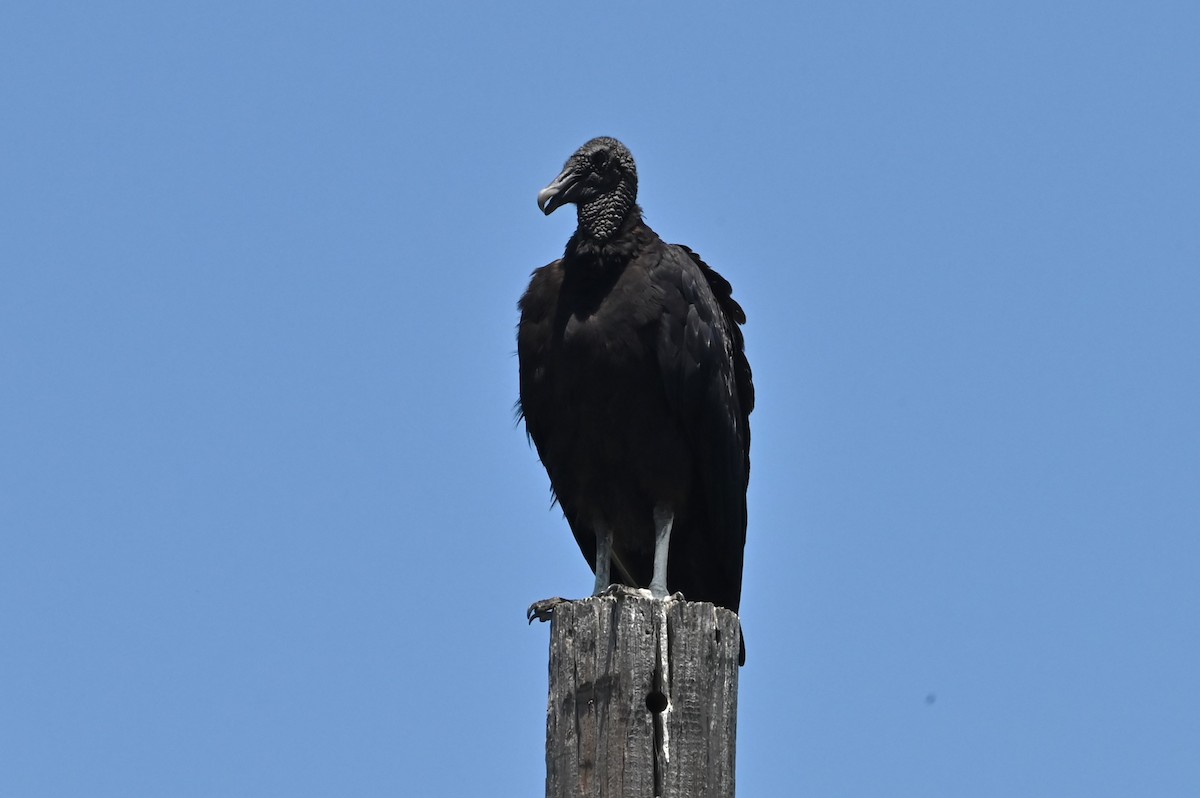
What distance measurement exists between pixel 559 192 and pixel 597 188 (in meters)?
0.16

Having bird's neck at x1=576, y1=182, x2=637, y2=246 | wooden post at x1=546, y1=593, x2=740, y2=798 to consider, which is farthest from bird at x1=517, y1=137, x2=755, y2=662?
wooden post at x1=546, y1=593, x2=740, y2=798

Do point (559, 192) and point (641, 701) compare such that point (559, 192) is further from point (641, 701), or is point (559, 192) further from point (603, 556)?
point (641, 701)

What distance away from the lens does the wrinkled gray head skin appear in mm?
5316

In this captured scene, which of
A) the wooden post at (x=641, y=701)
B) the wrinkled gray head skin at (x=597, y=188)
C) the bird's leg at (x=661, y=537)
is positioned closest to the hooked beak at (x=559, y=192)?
the wrinkled gray head skin at (x=597, y=188)

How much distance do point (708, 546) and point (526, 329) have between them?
91 centimetres

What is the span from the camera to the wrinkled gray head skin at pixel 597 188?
5316mm

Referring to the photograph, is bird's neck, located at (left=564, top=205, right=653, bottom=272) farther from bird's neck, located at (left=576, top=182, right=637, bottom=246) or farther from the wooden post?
the wooden post

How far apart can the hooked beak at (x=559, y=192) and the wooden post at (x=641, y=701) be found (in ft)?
5.93

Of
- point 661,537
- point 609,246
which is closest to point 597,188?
point 609,246

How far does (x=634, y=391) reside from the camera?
514cm

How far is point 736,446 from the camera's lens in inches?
211

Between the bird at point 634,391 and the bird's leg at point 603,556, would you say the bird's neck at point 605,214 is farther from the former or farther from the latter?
the bird's leg at point 603,556

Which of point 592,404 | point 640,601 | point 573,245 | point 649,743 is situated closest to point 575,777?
point 649,743

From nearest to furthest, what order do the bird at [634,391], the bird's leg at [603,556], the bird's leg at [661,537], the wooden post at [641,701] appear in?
the wooden post at [641,701] < the bird at [634,391] < the bird's leg at [661,537] < the bird's leg at [603,556]
